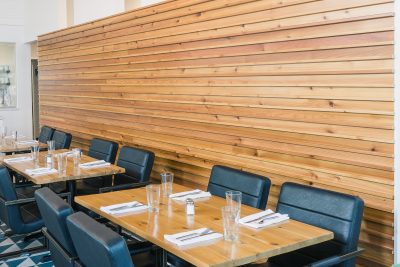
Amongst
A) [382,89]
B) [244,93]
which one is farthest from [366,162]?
[244,93]

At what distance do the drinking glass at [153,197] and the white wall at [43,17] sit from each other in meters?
5.82

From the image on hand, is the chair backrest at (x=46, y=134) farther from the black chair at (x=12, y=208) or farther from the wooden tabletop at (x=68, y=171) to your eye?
the black chair at (x=12, y=208)

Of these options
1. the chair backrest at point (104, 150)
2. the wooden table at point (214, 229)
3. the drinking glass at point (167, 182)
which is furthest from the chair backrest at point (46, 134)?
the drinking glass at point (167, 182)

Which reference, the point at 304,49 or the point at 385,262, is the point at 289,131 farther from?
the point at 385,262

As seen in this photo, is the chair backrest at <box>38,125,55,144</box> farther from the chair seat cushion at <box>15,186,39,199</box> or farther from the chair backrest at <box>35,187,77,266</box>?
the chair backrest at <box>35,187,77,266</box>

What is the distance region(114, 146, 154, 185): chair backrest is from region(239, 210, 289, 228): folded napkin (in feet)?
6.37

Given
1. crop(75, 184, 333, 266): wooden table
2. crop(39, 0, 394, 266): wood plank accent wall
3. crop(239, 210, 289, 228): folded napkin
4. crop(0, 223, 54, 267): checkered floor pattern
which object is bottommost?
crop(0, 223, 54, 267): checkered floor pattern

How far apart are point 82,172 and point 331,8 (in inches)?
103

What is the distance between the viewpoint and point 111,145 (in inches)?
209

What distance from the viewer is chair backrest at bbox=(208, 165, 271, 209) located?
327 cm

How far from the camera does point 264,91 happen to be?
3824mm

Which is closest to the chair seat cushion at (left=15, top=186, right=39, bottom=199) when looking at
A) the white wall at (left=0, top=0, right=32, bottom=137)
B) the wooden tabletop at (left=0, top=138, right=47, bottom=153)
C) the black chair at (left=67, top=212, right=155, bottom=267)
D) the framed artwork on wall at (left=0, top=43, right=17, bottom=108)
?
the wooden tabletop at (left=0, top=138, right=47, bottom=153)

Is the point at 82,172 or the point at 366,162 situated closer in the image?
the point at 366,162

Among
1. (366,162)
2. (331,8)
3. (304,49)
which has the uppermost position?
(331,8)
